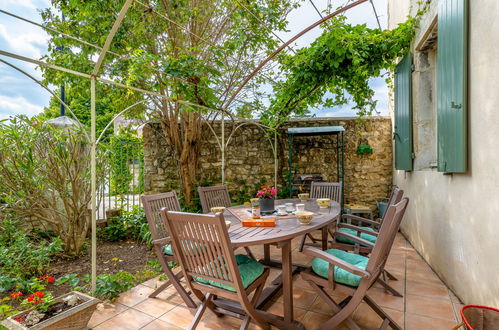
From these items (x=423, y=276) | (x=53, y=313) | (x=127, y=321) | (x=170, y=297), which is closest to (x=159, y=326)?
(x=127, y=321)

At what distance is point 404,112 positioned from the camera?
A: 393cm

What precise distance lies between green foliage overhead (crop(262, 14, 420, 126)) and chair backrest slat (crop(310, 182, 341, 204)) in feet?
5.75

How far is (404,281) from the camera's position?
2723 mm

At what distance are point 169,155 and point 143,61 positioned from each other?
3003 millimetres

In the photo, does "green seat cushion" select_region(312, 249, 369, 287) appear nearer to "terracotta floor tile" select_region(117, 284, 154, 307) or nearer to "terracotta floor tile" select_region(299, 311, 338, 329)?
"terracotta floor tile" select_region(299, 311, 338, 329)

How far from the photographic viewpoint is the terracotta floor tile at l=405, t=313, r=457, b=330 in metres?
1.94

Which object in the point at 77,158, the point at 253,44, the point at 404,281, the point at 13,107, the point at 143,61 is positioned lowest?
the point at 404,281

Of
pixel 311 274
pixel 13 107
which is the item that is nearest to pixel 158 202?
pixel 311 274

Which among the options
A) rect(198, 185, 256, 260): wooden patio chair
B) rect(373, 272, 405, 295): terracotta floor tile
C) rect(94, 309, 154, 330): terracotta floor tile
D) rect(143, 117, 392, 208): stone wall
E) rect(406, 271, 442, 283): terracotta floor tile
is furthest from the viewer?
rect(143, 117, 392, 208): stone wall

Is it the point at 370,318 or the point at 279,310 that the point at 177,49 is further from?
the point at 370,318

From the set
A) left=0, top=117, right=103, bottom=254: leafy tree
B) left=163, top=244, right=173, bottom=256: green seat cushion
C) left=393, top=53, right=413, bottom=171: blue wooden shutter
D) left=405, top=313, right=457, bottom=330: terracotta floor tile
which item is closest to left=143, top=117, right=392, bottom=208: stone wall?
left=393, top=53, right=413, bottom=171: blue wooden shutter

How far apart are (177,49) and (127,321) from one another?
4.11 metres

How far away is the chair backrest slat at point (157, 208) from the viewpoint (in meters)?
2.35

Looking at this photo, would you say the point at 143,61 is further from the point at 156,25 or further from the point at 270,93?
the point at 270,93
